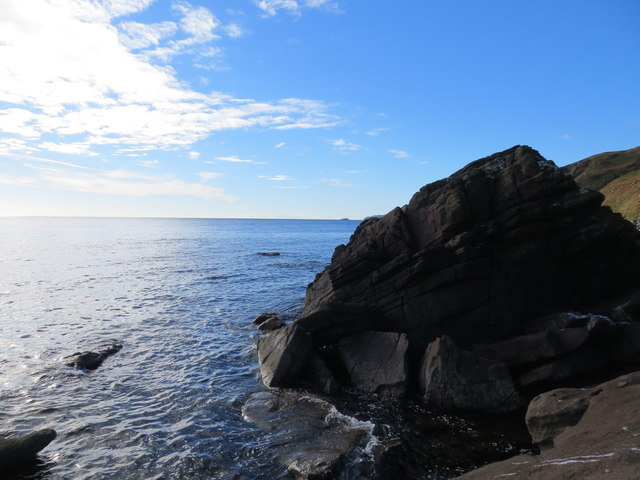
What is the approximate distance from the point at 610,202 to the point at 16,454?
279 feet

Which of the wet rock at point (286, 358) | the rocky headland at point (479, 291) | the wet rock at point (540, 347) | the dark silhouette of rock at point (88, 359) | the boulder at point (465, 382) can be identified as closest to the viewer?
the boulder at point (465, 382)

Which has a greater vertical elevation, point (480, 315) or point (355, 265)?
point (355, 265)

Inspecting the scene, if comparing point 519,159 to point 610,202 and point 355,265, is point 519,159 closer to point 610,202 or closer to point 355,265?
point 355,265

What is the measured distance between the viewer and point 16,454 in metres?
13.6

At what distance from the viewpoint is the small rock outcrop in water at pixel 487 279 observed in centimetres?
2248

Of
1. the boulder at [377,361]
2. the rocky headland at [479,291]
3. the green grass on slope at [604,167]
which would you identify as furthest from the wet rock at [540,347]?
the green grass on slope at [604,167]

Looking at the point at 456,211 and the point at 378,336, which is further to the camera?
the point at 456,211

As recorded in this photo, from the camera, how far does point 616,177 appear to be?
103688 millimetres

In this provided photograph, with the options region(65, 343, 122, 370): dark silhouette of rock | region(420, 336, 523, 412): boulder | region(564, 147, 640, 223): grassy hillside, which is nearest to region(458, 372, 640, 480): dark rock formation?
region(420, 336, 523, 412): boulder

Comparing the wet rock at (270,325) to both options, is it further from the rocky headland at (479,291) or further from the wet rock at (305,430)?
the wet rock at (305,430)

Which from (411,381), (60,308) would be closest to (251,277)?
(60,308)

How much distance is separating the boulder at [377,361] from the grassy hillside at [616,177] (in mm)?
47666

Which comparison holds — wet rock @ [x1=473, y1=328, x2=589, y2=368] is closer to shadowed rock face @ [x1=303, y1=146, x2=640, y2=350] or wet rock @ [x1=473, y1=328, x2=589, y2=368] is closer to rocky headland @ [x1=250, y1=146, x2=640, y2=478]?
rocky headland @ [x1=250, y1=146, x2=640, y2=478]

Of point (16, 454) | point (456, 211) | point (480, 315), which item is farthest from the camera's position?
point (456, 211)
